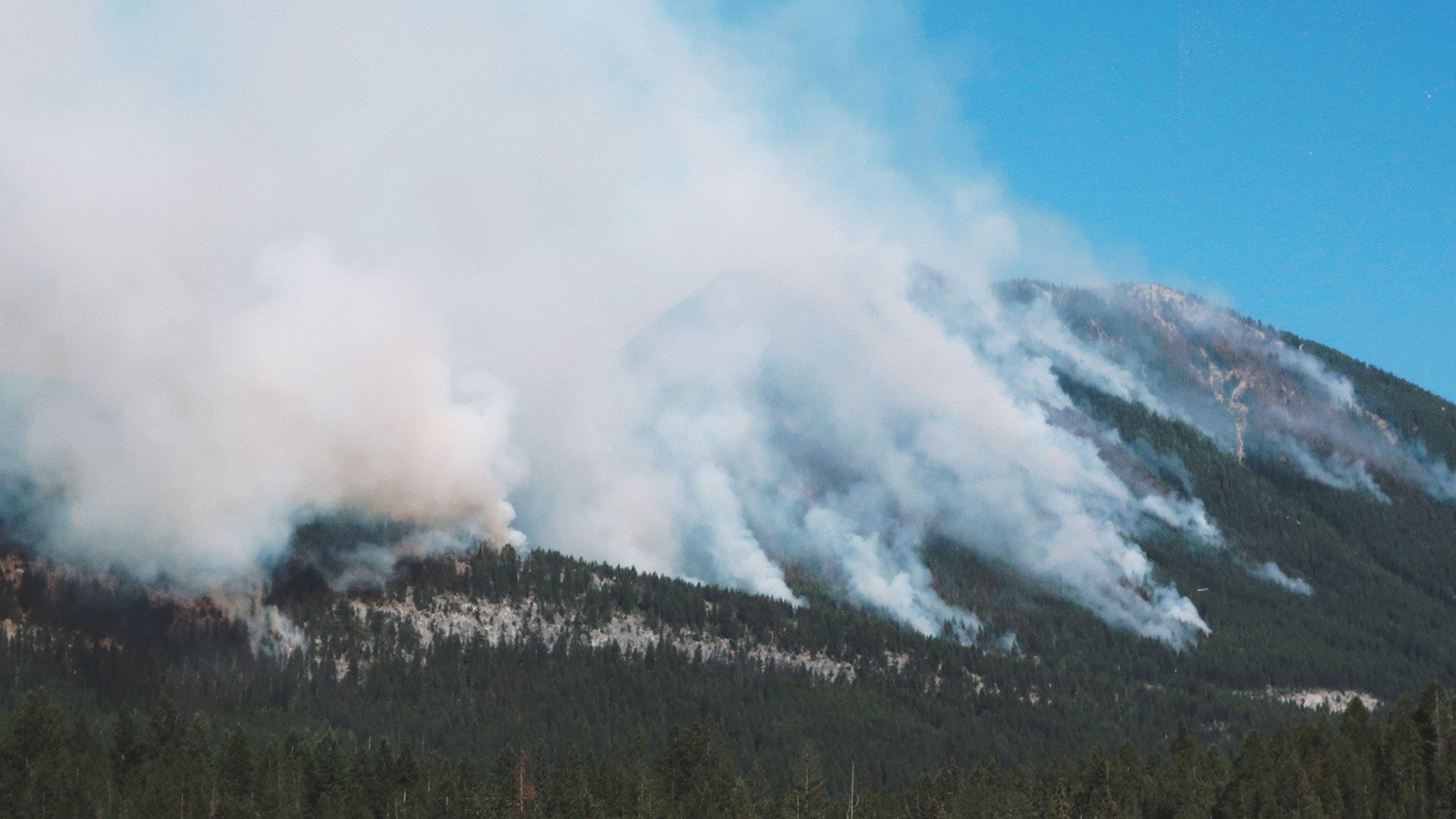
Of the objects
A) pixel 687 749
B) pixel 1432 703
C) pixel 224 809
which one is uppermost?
pixel 1432 703

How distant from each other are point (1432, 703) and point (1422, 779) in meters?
15.4

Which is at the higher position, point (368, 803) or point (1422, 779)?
point (1422, 779)

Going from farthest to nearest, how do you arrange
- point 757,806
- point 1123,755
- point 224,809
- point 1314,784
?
point 1123,755
point 757,806
point 1314,784
point 224,809

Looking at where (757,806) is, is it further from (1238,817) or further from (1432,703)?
(1432,703)

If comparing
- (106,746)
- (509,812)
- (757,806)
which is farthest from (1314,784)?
(106,746)

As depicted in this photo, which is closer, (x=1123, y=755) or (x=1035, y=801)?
(x=1035, y=801)

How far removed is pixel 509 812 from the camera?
Answer: 170m


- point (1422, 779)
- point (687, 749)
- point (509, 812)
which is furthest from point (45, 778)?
point (1422, 779)

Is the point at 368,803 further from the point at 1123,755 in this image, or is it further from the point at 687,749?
the point at 1123,755

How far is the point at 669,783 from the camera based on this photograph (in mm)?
180500

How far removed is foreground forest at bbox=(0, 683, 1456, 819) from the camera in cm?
15725

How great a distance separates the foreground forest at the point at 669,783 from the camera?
6191 inches

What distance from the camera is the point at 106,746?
630 feet

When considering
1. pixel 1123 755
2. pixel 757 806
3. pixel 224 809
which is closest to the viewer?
pixel 224 809
